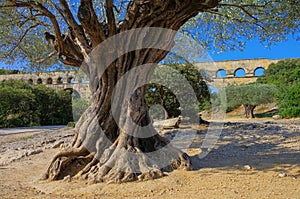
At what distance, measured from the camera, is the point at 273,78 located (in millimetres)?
31734

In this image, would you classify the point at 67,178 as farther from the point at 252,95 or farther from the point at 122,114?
the point at 252,95

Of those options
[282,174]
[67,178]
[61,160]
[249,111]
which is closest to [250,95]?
[249,111]

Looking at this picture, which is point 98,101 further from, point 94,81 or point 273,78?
point 273,78

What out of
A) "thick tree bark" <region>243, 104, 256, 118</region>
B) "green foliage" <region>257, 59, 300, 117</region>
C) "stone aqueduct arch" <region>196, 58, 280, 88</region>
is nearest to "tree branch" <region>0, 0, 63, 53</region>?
"green foliage" <region>257, 59, 300, 117</region>

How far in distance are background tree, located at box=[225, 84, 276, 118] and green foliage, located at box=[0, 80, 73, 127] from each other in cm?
1746

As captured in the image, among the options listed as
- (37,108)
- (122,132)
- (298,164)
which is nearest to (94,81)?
(122,132)

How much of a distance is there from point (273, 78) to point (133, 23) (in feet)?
99.5

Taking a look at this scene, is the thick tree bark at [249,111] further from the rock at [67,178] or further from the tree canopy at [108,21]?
the rock at [67,178]

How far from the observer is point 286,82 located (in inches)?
1158

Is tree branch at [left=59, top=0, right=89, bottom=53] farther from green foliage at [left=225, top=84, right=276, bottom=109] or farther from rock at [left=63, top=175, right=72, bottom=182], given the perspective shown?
green foliage at [left=225, top=84, right=276, bottom=109]

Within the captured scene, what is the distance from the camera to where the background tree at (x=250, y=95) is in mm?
25469

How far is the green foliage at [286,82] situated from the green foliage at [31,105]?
21.2m

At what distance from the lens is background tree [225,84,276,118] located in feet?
83.6

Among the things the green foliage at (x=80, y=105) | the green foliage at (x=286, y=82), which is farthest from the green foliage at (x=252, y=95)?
the green foliage at (x=80, y=105)
